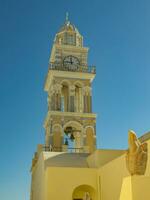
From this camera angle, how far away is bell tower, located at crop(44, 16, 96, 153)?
3016 centimetres

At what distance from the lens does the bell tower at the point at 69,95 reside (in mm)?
30156

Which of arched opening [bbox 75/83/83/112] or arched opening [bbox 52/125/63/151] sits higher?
arched opening [bbox 75/83/83/112]

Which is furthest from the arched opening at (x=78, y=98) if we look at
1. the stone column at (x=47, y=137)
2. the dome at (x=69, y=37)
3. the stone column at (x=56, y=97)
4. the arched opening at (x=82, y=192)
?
the arched opening at (x=82, y=192)

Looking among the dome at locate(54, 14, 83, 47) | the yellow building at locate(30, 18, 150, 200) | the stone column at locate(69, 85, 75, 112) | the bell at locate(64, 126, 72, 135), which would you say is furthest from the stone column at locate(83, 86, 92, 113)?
the dome at locate(54, 14, 83, 47)

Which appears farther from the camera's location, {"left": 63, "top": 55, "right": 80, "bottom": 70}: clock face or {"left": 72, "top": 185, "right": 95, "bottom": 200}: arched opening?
{"left": 63, "top": 55, "right": 80, "bottom": 70}: clock face

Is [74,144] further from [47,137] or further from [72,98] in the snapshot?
[72,98]

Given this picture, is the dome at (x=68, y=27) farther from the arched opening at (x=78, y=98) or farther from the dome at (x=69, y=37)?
the arched opening at (x=78, y=98)

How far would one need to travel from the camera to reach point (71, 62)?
33.8 m

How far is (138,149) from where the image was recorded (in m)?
10.7

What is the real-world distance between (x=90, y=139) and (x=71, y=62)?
8.55m

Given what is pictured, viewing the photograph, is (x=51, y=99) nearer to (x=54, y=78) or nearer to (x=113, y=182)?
(x=54, y=78)

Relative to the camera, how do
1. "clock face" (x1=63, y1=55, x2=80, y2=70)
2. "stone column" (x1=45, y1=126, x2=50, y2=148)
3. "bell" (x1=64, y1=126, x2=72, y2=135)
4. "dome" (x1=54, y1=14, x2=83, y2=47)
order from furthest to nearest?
"dome" (x1=54, y1=14, x2=83, y2=47)
"clock face" (x1=63, y1=55, x2=80, y2=70)
"bell" (x1=64, y1=126, x2=72, y2=135)
"stone column" (x1=45, y1=126, x2=50, y2=148)

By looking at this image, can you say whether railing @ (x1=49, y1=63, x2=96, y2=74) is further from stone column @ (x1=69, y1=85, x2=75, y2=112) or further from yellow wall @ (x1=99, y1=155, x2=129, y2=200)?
yellow wall @ (x1=99, y1=155, x2=129, y2=200)

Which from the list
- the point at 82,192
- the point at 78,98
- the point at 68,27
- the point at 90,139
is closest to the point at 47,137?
the point at 90,139
